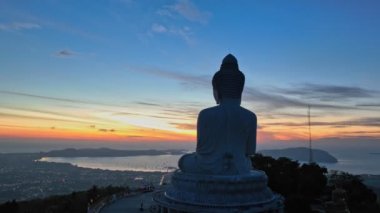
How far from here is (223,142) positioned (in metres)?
16.1

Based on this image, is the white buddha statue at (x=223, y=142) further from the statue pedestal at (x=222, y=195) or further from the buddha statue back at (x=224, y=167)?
the statue pedestal at (x=222, y=195)

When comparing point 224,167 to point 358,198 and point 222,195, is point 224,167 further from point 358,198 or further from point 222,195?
point 358,198

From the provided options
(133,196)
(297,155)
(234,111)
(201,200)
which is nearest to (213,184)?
(201,200)

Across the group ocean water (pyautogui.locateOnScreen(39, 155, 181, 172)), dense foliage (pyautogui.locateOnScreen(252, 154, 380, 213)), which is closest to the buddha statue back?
dense foliage (pyautogui.locateOnScreen(252, 154, 380, 213))

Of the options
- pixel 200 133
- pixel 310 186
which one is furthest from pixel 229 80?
pixel 310 186

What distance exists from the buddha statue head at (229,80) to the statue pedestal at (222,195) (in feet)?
11.6

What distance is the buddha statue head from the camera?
17141mm

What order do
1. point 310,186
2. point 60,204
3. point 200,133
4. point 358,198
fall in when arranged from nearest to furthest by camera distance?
point 200,133 → point 310,186 → point 358,198 → point 60,204

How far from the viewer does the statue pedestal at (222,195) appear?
14.5 metres

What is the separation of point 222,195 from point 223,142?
2233 mm

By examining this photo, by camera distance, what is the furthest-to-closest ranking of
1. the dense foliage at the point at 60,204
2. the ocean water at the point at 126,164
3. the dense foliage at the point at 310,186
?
the ocean water at the point at 126,164
the dense foliage at the point at 310,186
the dense foliage at the point at 60,204

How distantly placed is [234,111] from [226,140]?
3.90 ft

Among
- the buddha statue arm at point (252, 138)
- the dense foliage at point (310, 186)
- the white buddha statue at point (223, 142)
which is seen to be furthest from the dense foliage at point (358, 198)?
the white buddha statue at point (223, 142)

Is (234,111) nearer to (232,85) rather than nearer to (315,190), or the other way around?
(232,85)
